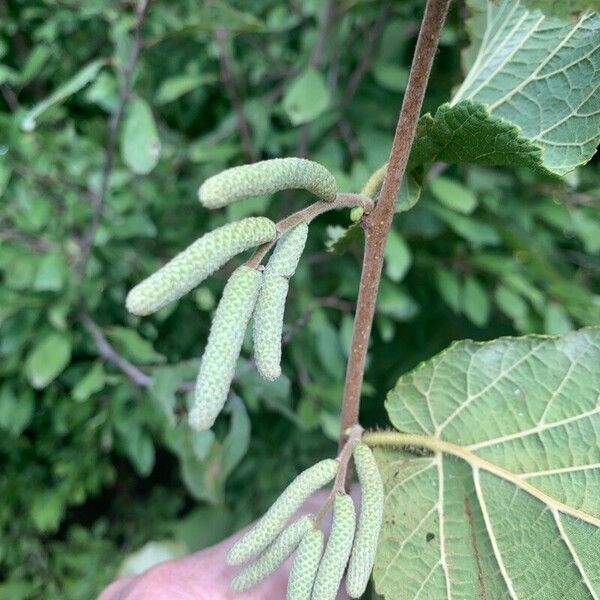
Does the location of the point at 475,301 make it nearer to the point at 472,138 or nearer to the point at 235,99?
the point at 235,99

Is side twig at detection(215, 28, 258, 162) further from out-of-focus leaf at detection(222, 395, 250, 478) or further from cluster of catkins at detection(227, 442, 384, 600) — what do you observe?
cluster of catkins at detection(227, 442, 384, 600)

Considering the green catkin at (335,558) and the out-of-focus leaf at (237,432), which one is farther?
the out-of-focus leaf at (237,432)

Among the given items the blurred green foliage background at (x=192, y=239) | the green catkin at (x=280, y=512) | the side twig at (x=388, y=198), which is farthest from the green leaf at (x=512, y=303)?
the green catkin at (x=280, y=512)

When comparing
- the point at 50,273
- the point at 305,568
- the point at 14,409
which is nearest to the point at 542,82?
the point at 305,568

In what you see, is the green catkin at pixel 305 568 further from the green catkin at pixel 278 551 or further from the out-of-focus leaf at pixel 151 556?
the out-of-focus leaf at pixel 151 556

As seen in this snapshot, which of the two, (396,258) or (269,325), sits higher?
(269,325)

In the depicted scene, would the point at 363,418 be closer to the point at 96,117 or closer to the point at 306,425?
the point at 306,425
